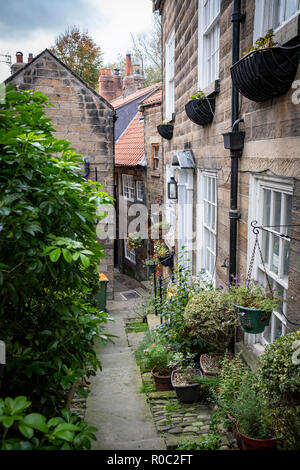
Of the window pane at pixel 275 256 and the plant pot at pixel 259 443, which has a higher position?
the window pane at pixel 275 256

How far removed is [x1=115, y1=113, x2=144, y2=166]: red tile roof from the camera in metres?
16.5

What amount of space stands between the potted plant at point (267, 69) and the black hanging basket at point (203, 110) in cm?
198

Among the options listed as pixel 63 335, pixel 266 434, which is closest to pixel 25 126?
pixel 63 335

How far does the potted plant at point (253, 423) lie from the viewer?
10.9ft

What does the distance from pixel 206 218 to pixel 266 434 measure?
397 centimetres

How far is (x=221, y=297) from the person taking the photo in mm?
4961

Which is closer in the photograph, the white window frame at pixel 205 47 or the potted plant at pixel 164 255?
the white window frame at pixel 205 47

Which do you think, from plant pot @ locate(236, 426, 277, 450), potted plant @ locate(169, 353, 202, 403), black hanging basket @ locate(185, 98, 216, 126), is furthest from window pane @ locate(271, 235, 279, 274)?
black hanging basket @ locate(185, 98, 216, 126)

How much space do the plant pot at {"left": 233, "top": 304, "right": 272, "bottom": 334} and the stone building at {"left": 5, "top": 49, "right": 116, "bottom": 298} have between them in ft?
27.7

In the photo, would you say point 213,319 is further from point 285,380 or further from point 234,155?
point 285,380

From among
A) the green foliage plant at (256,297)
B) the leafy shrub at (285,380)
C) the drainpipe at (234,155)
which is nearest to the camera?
the leafy shrub at (285,380)

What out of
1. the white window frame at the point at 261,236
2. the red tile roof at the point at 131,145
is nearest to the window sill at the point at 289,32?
the white window frame at the point at 261,236

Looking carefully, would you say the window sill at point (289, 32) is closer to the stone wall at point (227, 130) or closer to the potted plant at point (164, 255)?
the stone wall at point (227, 130)
